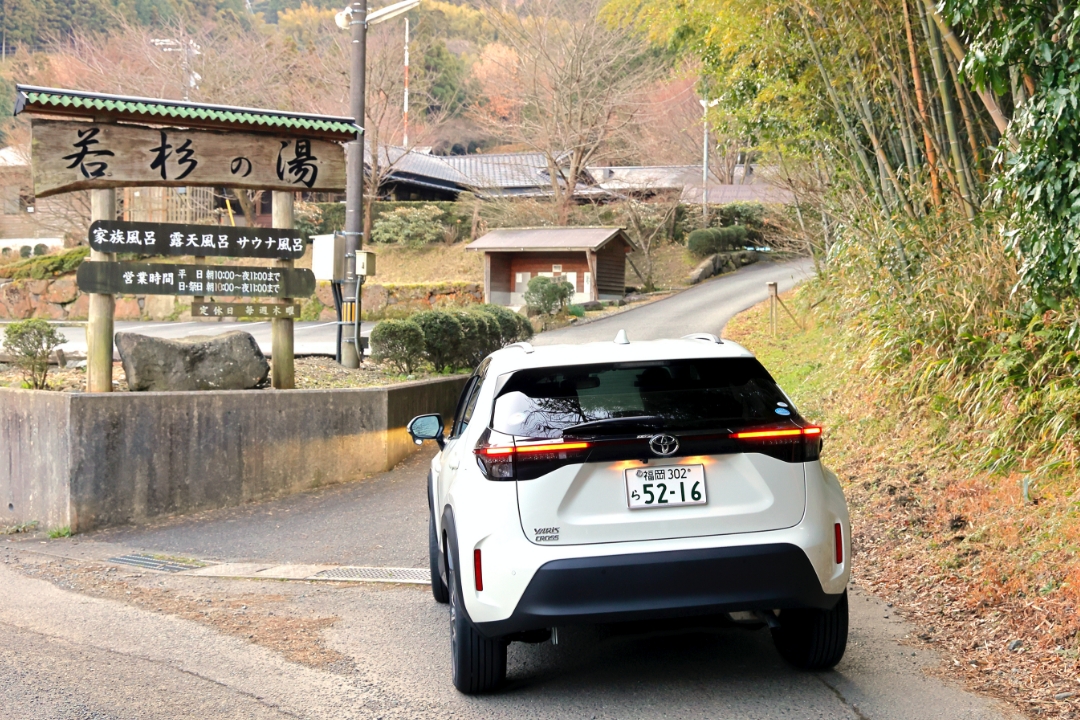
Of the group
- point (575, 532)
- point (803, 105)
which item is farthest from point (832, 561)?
point (803, 105)

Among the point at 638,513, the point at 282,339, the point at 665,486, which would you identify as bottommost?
the point at 638,513

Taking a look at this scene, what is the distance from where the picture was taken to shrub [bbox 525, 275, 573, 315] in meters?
28.2

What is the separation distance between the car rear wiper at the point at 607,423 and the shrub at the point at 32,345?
27.5ft

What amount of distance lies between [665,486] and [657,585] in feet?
1.26

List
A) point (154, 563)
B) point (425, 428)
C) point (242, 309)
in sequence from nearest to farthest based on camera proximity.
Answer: point (425, 428) → point (154, 563) → point (242, 309)

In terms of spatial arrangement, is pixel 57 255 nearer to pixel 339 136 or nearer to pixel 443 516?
pixel 339 136

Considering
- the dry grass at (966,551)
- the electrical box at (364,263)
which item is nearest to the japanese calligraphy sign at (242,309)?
the electrical box at (364,263)

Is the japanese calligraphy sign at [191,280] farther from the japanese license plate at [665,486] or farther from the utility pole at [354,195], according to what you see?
the japanese license plate at [665,486]

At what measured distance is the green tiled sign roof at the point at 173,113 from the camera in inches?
371

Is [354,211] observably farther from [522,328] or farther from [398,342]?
[522,328]

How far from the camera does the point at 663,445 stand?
12.4 ft

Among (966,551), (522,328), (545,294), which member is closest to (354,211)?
(522,328)

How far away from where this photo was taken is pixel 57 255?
3316cm

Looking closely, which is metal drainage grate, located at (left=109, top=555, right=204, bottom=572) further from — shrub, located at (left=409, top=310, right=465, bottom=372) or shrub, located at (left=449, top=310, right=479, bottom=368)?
shrub, located at (left=449, top=310, right=479, bottom=368)
